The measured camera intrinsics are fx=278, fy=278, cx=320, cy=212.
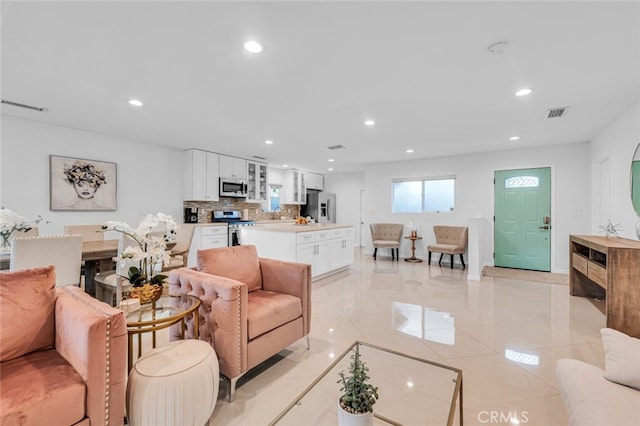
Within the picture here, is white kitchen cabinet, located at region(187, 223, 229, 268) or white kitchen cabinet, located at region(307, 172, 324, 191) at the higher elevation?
Result: white kitchen cabinet, located at region(307, 172, 324, 191)

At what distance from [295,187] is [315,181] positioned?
109cm

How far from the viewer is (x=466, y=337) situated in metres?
2.65

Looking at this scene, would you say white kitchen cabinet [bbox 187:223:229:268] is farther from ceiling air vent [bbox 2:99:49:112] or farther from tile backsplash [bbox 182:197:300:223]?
ceiling air vent [bbox 2:99:49:112]

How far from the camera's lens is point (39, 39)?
1.98 m

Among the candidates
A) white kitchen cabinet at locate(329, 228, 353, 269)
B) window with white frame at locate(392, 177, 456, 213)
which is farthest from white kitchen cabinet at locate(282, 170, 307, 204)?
white kitchen cabinet at locate(329, 228, 353, 269)

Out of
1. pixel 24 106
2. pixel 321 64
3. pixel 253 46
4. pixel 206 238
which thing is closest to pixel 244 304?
pixel 253 46

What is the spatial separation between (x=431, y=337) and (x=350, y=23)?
2.70m

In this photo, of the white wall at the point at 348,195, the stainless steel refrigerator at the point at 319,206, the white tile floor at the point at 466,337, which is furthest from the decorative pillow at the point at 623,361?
the stainless steel refrigerator at the point at 319,206

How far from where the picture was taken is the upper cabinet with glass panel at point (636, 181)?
3.05m

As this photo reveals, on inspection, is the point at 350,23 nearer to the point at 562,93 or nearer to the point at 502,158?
the point at 562,93

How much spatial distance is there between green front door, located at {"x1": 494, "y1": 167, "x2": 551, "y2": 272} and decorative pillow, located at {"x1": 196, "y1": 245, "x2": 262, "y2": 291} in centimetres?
537

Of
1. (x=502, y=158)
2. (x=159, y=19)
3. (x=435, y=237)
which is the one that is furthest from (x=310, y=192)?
(x=159, y=19)

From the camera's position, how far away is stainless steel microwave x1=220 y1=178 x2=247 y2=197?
6.02 meters

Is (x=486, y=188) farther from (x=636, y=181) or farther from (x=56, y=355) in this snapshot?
(x=56, y=355)
